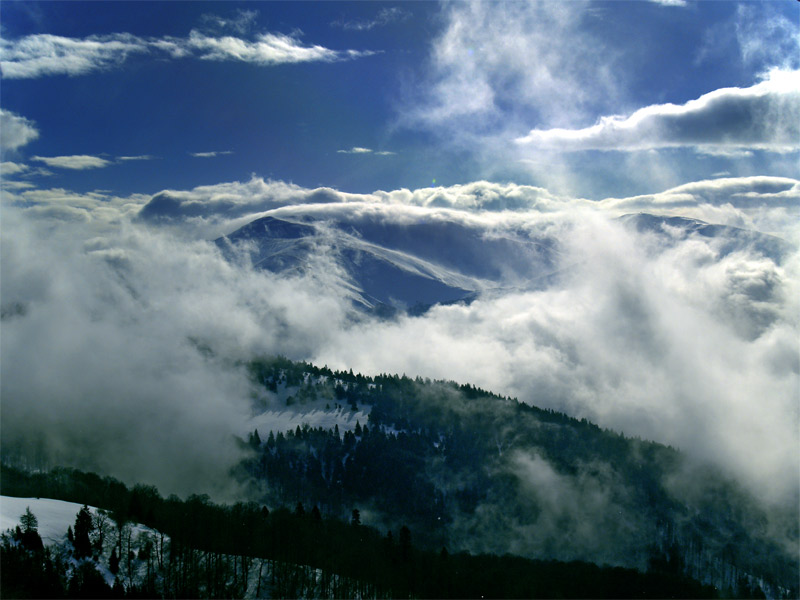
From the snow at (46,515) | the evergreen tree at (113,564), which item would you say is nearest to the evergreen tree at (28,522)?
the snow at (46,515)

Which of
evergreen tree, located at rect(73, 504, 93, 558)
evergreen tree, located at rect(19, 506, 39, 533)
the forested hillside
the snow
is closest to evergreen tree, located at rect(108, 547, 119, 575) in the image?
the forested hillside

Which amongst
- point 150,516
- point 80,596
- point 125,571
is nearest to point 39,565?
point 80,596

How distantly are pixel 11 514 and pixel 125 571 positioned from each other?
1282 inches

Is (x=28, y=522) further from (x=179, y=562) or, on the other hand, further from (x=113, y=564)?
(x=179, y=562)

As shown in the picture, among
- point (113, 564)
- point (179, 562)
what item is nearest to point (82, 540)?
point (113, 564)

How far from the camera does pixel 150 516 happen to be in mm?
174250

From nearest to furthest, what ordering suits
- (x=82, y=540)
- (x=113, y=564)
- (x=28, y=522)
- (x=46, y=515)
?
1. (x=28, y=522)
2. (x=82, y=540)
3. (x=113, y=564)
4. (x=46, y=515)

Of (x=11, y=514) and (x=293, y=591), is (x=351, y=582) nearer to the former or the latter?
(x=293, y=591)

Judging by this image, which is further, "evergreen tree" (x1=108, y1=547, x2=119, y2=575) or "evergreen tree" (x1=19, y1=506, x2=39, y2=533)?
"evergreen tree" (x1=108, y1=547, x2=119, y2=575)

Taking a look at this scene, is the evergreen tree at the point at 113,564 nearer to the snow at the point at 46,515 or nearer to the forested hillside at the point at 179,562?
the forested hillside at the point at 179,562

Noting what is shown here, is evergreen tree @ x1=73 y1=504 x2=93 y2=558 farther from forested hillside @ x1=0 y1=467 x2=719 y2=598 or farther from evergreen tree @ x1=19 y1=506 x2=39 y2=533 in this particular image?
evergreen tree @ x1=19 y1=506 x2=39 y2=533

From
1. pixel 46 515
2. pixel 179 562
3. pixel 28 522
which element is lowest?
pixel 179 562

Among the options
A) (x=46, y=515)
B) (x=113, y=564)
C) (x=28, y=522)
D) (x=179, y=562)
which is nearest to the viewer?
(x=28, y=522)

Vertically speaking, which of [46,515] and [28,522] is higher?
[46,515]
